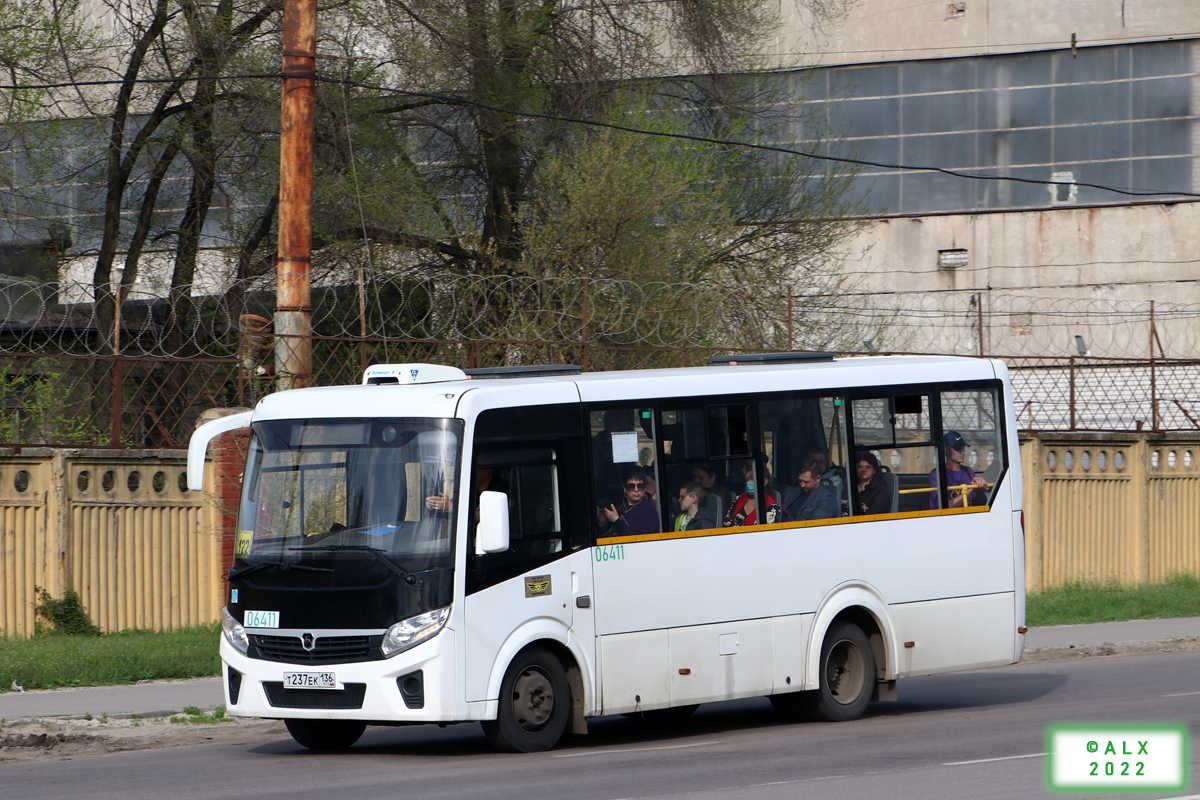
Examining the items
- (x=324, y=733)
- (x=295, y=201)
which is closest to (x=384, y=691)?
(x=324, y=733)

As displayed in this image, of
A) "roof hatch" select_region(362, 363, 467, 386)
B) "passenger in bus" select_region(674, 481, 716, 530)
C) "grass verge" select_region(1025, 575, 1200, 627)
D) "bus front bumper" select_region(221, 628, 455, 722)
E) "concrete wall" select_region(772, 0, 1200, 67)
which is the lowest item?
"grass verge" select_region(1025, 575, 1200, 627)

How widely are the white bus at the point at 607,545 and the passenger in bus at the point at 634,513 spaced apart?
0.05 feet

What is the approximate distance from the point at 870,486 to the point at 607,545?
8.12 feet

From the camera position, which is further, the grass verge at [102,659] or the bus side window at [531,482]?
the grass verge at [102,659]

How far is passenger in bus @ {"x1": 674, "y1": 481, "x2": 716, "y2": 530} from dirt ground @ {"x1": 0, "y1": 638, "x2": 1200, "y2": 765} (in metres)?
3.42

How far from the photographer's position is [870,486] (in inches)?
480

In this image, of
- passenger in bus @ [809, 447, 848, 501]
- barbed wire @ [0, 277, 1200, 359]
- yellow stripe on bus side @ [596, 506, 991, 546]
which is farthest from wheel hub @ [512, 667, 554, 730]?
barbed wire @ [0, 277, 1200, 359]

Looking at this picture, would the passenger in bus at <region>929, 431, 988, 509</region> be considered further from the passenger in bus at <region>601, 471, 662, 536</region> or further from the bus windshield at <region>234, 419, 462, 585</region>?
the bus windshield at <region>234, 419, 462, 585</region>

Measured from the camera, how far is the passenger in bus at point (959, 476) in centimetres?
1273

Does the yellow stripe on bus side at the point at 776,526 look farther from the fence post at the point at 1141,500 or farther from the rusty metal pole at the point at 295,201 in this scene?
the fence post at the point at 1141,500

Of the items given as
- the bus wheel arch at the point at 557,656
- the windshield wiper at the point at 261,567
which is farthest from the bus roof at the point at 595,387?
the bus wheel arch at the point at 557,656

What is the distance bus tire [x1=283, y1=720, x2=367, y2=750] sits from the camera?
1092cm

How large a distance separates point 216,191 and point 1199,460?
15052 millimetres

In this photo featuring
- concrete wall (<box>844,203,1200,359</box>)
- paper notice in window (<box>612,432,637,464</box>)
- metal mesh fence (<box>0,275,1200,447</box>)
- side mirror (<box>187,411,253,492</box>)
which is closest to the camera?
side mirror (<box>187,411,253,492</box>)
